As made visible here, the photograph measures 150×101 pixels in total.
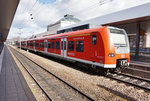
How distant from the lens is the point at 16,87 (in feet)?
17.0

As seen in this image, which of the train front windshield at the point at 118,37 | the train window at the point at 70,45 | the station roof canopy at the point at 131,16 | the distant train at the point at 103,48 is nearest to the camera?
the distant train at the point at 103,48

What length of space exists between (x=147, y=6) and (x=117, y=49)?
6.11m

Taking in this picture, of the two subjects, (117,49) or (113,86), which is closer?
(113,86)

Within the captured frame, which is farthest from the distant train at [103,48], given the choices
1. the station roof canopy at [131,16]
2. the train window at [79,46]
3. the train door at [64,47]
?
the station roof canopy at [131,16]

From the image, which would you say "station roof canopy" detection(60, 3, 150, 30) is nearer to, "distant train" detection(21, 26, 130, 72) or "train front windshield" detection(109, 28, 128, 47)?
"distant train" detection(21, 26, 130, 72)

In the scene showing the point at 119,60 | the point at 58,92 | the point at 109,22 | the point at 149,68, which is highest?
the point at 109,22

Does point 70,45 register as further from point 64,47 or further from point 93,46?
point 93,46

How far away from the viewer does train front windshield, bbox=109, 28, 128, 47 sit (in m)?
6.97

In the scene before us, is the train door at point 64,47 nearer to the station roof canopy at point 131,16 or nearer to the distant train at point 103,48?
the distant train at point 103,48

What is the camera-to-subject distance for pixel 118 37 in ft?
23.9

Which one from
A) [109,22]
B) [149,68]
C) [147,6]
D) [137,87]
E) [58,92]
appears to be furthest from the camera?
[109,22]

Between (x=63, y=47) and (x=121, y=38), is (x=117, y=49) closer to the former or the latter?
(x=121, y=38)

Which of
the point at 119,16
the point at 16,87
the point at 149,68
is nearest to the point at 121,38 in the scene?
the point at 149,68

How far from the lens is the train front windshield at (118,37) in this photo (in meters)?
6.97
